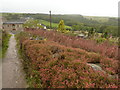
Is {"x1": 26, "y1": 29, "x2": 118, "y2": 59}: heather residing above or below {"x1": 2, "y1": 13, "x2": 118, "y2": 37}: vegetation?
below

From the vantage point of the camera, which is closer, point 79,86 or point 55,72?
point 79,86

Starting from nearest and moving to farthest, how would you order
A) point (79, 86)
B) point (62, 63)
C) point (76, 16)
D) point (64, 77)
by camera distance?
point (79, 86) → point (64, 77) → point (62, 63) → point (76, 16)

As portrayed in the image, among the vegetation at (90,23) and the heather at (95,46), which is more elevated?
the vegetation at (90,23)

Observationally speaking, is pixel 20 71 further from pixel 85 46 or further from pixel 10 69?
pixel 85 46

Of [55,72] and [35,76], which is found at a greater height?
[55,72]

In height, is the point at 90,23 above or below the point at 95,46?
above

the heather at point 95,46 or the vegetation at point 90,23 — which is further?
the vegetation at point 90,23

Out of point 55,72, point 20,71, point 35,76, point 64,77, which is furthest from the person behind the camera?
point 20,71

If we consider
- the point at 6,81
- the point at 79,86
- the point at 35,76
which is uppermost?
the point at 79,86

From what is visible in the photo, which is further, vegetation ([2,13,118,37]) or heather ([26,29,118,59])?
vegetation ([2,13,118,37])

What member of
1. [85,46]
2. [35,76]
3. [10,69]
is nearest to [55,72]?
[35,76]

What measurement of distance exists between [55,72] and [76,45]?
17.0ft

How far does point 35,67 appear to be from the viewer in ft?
14.9

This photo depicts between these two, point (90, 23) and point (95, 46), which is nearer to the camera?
point (95, 46)
